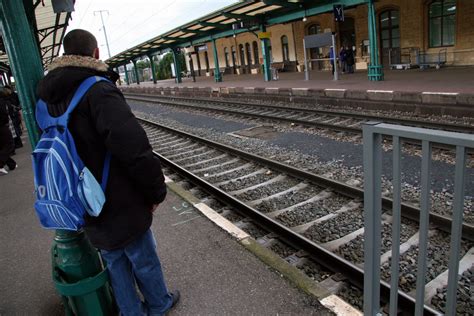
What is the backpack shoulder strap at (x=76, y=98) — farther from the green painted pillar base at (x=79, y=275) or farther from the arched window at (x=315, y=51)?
the arched window at (x=315, y=51)

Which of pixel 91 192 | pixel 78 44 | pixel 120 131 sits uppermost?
pixel 78 44

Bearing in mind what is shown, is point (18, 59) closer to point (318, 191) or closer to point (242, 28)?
point (318, 191)

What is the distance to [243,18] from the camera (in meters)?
20.7

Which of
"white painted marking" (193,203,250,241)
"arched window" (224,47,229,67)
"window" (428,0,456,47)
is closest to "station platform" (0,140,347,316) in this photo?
"white painted marking" (193,203,250,241)

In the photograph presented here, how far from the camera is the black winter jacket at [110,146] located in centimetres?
209

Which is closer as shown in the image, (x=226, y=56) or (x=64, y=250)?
(x=64, y=250)

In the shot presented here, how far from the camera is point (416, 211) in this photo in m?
4.13

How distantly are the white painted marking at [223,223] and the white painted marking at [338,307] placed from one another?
3.91ft

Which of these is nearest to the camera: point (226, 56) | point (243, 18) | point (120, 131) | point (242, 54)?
point (120, 131)

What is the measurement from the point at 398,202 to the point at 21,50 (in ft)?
8.55

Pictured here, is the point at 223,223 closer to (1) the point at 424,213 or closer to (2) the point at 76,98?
(2) the point at 76,98

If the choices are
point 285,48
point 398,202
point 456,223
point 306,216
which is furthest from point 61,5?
point 285,48

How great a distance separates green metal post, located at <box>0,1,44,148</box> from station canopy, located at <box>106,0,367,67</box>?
14.4 m

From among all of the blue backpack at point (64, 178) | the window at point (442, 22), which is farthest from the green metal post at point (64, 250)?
the window at point (442, 22)
